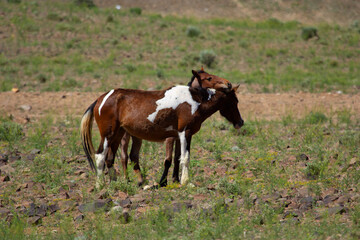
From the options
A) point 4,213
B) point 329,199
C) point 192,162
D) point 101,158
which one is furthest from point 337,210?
point 4,213

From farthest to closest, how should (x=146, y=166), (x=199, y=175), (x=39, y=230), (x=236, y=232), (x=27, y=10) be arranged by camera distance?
(x=27, y=10), (x=146, y=166), (x=199, y=175), (x=39, y=230), (x=236, y=232)

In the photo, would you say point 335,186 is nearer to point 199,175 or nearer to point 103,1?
point 199,175

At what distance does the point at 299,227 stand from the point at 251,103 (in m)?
9.82

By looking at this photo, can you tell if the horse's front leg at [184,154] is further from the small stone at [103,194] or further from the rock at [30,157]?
the rock at [30,157]

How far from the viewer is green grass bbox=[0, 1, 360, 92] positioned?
65.7 ft

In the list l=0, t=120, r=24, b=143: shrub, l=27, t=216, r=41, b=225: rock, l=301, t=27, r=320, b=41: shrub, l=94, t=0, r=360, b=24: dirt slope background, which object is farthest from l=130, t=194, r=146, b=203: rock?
l=94, t=0, r=360, b=24: dirt slope background

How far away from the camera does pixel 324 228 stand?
227 inches

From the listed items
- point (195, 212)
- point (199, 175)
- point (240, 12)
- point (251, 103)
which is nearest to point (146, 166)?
point (199, 175)

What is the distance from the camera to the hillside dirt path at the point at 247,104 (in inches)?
567

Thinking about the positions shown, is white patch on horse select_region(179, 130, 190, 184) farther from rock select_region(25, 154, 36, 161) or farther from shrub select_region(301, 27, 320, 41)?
shrub select_region(301, 27, 320, 41)

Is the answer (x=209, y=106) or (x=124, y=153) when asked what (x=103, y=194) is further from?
(x=209, y=106)

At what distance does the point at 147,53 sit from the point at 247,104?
10.7m

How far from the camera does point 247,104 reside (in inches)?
605

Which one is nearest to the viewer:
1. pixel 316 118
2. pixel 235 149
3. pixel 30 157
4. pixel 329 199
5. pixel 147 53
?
pixel 329 199
